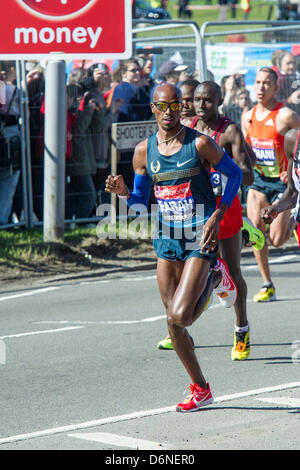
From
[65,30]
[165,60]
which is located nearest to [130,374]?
[65,30]

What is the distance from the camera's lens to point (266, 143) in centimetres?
979

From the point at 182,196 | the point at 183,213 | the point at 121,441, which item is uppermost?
the point at 182,196

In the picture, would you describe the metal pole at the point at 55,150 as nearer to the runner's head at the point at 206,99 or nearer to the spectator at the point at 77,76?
the spectator at the point at 77,76

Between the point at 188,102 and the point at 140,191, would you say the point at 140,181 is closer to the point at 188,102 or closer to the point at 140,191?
the point at 140,191

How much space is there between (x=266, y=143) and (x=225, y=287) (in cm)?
327

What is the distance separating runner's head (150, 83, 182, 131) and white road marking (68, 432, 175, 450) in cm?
212

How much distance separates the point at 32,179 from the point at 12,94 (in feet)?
4.28

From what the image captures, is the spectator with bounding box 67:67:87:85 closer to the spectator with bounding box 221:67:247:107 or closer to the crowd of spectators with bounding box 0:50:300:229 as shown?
the crowd of spectators with bounding box 0:50:300:229

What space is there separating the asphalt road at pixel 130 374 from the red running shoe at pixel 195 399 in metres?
0.07

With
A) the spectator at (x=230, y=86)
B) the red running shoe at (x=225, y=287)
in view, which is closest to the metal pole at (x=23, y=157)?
the spectator at (x=230, y=86)

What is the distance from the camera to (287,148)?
692 cm

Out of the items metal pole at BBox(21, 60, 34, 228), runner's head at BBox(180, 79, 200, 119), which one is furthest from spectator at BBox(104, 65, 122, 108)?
runner's head at BBox(180, 79, 200, 119)

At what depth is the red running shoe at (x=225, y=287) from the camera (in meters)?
6.65
